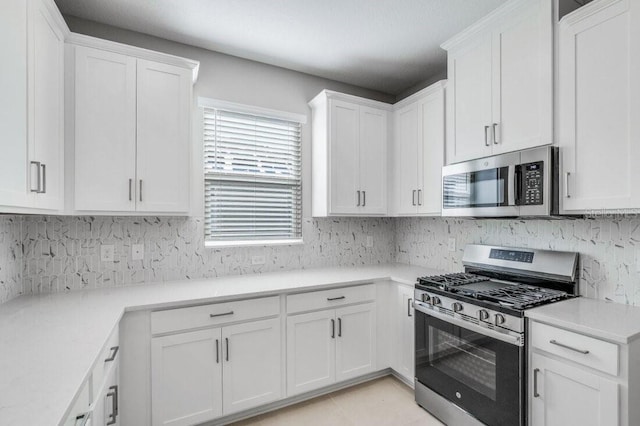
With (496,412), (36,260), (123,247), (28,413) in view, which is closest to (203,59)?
(123,247)

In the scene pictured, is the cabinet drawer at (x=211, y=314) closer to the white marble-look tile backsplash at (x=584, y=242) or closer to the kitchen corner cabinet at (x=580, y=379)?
the kitchen corner cabinet at (x=580, y=379)

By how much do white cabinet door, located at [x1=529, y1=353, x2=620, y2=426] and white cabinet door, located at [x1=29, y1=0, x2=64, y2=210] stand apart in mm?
2576

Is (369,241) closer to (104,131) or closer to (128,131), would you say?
(128,131)

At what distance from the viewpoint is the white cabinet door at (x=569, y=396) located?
144cm

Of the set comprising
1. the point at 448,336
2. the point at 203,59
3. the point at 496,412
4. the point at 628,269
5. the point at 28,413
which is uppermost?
the point at 203,59

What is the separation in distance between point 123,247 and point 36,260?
48cm

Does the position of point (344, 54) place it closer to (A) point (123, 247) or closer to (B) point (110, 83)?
(B) point (110, 83)

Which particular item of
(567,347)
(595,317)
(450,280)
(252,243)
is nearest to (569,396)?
(567,347)

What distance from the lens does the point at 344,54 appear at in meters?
2.72

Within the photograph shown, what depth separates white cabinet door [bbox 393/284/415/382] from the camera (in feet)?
8.29

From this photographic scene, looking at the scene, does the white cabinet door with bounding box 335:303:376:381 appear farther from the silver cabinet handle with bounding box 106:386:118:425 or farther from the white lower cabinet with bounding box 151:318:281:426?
the silver cabinet handle with bounding box 106:386:118:425

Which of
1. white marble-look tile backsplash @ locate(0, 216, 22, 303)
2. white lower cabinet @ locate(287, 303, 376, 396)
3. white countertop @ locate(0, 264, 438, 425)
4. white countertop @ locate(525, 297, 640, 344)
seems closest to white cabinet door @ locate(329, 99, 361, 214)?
white countertop @ locate(0, 264, 438, 425)

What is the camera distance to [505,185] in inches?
80.5

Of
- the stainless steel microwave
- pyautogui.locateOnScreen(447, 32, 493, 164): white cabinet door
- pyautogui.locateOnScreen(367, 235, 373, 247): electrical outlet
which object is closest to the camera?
the stainless steel microwave
